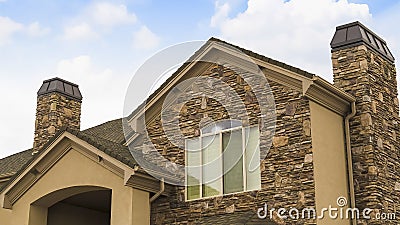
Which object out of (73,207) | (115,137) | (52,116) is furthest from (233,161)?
(52,116)

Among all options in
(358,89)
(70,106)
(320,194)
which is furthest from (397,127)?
(70,106)

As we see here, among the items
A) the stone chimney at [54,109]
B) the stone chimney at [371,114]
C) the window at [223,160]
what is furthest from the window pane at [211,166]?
the stone chimney at [54,109]

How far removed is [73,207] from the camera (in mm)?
17328

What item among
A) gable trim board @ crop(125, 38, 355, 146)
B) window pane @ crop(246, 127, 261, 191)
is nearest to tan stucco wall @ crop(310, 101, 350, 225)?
gable trim board @ crop(125, 38, 355, 146)

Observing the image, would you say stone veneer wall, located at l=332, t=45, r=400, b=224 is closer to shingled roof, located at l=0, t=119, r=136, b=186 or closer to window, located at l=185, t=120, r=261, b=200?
window, located at l=185, t=120, r=261, b=200

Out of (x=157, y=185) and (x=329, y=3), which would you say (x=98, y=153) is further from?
(x=329, y=3)

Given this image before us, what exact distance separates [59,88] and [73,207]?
4854 millimetres

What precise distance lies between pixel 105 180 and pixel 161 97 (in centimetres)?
277

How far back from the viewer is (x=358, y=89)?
15.0 m

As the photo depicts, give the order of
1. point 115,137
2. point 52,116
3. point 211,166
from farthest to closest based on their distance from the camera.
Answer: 1. point 52,116
2. point 115,137
3. point 211,166

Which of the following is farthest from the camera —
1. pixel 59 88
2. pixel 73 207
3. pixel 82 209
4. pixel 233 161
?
pixel 59 88

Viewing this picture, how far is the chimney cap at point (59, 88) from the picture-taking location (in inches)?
817

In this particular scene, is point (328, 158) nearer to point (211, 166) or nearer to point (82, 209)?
point (211, 166)

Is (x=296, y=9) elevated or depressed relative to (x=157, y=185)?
elevated
